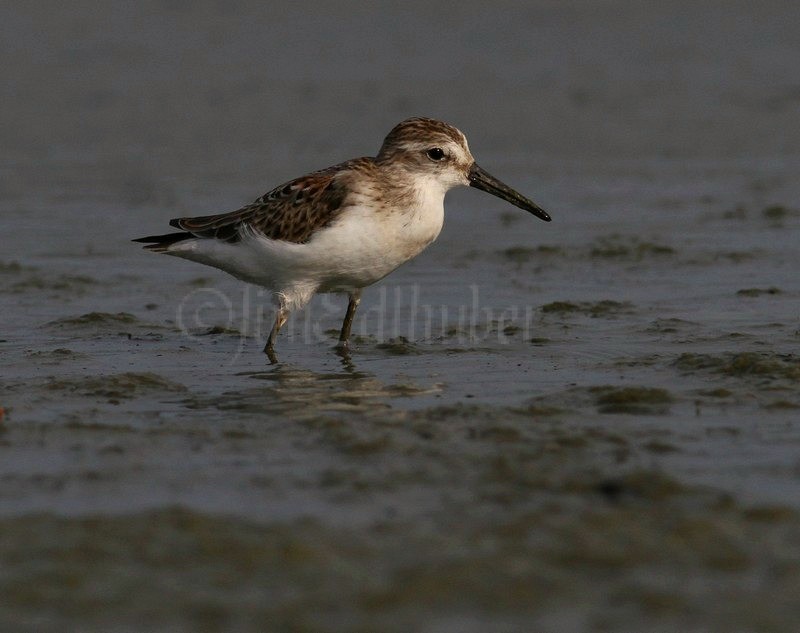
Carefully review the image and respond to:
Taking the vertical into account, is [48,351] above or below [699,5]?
below

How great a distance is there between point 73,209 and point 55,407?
8400 mm

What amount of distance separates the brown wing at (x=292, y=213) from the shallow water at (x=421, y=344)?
40.0 inches

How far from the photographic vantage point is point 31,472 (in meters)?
7.57

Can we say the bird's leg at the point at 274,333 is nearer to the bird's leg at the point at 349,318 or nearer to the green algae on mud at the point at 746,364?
the bird's leg at the point at 349,318

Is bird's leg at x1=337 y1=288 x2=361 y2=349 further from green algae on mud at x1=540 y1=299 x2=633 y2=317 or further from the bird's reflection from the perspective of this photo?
green algae on mud at x1=540 y1=299 x2=633 y2=317

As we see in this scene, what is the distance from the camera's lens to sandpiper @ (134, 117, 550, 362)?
35.7 feet

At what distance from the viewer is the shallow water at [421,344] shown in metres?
6.10

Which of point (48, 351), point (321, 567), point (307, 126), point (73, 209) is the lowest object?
point (321, 567)

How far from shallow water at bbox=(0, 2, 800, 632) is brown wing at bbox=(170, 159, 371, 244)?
3.34 ft

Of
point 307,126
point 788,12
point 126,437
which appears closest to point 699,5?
point 788,12

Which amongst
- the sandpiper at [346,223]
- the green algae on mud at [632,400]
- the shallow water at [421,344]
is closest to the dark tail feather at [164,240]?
the sandpiper at [346,223]

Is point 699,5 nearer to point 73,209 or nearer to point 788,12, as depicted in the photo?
point 788,12

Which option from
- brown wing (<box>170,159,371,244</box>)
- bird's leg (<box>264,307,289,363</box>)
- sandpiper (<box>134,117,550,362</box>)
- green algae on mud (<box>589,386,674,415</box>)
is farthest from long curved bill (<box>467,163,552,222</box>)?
green algae on mud (<box>589,386,674,415</box>)

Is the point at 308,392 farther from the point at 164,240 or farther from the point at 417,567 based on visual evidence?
the point at 417,567
